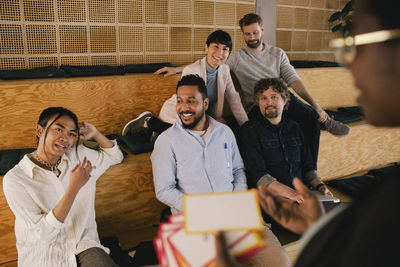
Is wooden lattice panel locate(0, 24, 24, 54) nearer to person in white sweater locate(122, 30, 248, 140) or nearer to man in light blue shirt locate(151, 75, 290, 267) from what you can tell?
person in white sweater locate(122, 30, 248, 140)

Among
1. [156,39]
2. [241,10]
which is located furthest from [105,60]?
[241,10]

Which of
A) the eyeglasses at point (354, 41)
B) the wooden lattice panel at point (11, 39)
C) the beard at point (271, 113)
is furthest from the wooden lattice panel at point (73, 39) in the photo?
the eyeglasses at point (354, 41)

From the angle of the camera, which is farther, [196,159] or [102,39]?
[102,39]

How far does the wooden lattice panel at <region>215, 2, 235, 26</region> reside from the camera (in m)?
4.23

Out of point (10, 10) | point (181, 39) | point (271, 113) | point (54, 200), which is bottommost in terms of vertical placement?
point (54, 200)

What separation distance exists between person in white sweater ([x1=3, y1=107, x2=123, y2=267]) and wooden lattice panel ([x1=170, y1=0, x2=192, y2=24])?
2.35 meters

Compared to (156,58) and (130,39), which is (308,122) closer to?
(156,58)

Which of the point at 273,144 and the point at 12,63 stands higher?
the point at 12,63

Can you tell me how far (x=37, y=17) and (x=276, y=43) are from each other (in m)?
2.95

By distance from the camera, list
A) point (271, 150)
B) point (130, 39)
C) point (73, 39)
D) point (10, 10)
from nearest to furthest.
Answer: point (271, 150), point (10, 10), point (73, 39), point (130, 39)

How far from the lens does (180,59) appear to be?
4.12 metres

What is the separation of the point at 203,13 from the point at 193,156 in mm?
2401

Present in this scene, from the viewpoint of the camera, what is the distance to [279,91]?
268 centimetres

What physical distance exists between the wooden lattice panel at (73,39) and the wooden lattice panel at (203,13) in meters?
1.28
